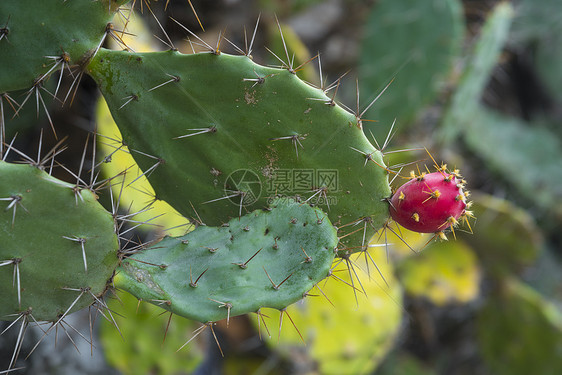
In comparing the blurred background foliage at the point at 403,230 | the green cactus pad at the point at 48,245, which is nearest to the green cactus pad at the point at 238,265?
the green cactus pad at the point at 48,245

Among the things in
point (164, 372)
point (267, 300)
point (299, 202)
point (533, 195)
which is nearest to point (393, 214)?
point (299, 202)

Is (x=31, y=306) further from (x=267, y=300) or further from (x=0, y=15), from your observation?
(x=0, y=15)

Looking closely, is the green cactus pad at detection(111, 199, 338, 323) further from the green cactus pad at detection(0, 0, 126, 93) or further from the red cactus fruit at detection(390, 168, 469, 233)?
the green cactus pad at detection(0, 0, 126, 93)

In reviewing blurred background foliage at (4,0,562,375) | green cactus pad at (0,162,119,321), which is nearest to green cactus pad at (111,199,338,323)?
green cactus pad at (0,162,119,321)

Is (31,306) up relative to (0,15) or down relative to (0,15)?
down

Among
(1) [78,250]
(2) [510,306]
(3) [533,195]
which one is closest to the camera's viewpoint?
(1) [78,250]

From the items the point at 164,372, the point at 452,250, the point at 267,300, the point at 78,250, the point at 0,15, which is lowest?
the point at 452,250

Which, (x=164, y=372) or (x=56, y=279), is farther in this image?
(x=164, y=372)
